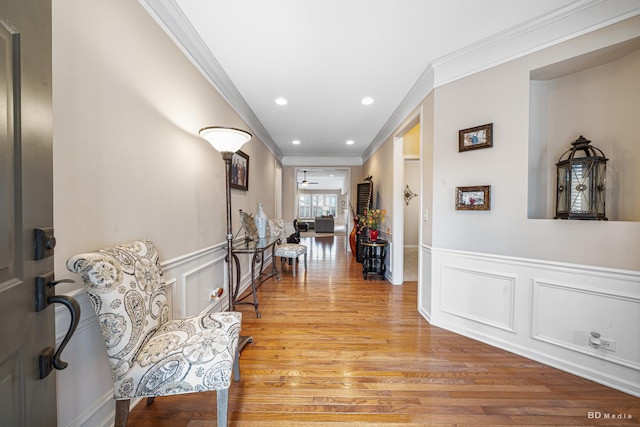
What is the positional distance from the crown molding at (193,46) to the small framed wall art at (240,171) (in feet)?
1.81

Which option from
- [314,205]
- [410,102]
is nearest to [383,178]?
[410,102]

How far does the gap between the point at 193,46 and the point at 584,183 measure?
3.26 m

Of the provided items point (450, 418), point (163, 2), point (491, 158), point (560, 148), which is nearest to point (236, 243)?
point (163, 2)

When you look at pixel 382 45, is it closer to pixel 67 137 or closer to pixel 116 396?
pixel 67 137

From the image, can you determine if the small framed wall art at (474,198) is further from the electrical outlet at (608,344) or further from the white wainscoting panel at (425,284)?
the electrical outlet at (608,344)

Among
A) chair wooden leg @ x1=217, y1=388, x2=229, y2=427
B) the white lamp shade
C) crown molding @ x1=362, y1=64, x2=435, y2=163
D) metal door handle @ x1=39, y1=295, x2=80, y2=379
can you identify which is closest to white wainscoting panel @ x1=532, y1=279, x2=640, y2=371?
crown molding @ x1=362, y1=64, x2=435, y2=163

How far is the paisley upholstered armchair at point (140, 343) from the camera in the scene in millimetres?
1044

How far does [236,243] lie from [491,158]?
2.95 m

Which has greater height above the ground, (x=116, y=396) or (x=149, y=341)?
(x=149, y=341)

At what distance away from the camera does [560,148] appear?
2.04 meters

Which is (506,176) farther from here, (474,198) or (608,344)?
(608,344)

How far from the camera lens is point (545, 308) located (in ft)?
6.38

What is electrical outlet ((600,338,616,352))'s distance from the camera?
1.70m

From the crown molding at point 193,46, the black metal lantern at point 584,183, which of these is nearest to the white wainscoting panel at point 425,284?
the black metal lantern at point 584,183
